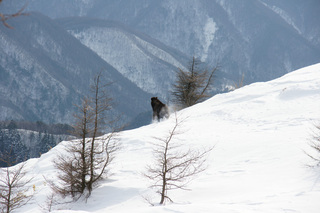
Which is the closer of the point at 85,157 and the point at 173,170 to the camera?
the point at 173,170

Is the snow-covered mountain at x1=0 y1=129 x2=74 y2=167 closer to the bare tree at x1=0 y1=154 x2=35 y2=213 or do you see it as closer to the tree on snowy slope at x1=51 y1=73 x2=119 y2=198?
the bare tree at x1=0 y1=154 x2=35 y2=213

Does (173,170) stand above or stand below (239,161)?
below

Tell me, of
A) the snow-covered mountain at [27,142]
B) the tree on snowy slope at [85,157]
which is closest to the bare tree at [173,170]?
the tree on snowy slope at [85,157]

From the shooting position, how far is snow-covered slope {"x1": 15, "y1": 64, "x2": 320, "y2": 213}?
889 centimetres

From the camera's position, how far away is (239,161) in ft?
41.8

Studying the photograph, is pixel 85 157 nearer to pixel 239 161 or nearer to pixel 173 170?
pixel 173 170

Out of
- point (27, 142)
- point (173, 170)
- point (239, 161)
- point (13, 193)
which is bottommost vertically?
point (13, 193)

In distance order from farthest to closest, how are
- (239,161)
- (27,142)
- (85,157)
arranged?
(27,142)
(85,157)
(239,161)

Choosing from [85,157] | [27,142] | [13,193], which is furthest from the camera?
[27,142]

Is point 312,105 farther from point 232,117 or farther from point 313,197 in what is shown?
point 313,197

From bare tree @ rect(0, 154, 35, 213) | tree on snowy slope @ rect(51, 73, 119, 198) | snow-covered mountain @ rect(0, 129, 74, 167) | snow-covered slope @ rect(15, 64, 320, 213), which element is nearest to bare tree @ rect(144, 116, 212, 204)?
snow-covered slope @ rect(15, 64, 320, 213)

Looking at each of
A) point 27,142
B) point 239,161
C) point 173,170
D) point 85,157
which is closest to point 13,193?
point 85,157

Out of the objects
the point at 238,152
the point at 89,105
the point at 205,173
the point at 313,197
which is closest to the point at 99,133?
the point at 89,105

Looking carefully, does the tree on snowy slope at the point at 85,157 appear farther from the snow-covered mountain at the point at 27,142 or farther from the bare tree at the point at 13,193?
the snow-covered mountain at the point at 27,142
